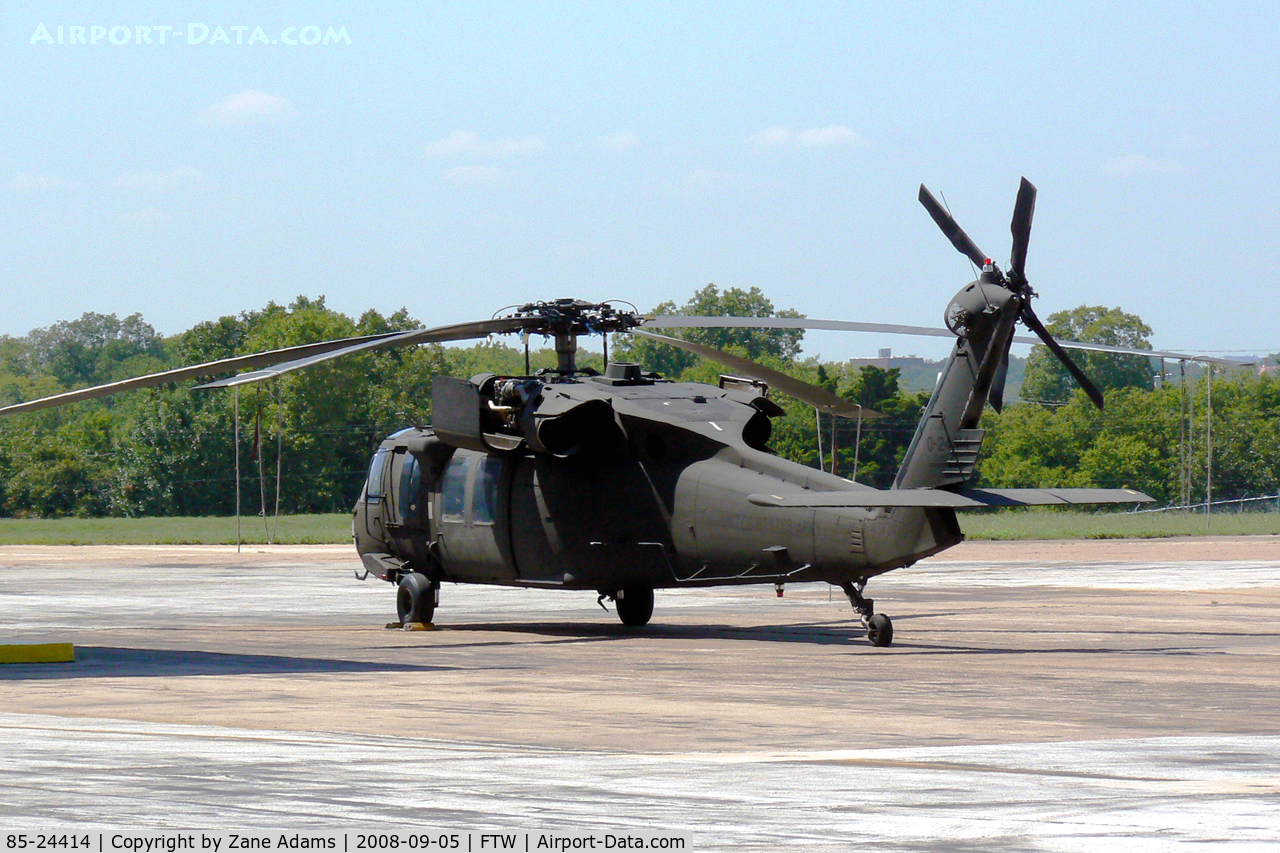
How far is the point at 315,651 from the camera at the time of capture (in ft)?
65.3

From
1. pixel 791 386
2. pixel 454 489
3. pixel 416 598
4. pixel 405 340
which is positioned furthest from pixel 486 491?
pixel 791 386

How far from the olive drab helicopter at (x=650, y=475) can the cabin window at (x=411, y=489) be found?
3cm

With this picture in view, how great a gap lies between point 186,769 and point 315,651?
1037 cm

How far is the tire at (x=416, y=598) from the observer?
79.1 ft

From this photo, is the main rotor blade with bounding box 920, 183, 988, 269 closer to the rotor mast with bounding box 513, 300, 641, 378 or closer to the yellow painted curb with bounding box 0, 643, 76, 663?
the rotor mast with bounding box 513, 300, 641, 378

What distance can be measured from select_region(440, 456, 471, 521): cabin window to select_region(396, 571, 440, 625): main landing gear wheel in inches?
40.5

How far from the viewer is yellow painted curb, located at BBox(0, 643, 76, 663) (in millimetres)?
17906

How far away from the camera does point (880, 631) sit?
20.2 metres

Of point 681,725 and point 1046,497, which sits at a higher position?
point 1046,497

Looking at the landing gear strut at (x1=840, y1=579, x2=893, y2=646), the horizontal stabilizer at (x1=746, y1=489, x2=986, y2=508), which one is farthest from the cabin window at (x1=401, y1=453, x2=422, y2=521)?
the landing gear strut at (x1=840, y1=579, x2=893, y2=646)

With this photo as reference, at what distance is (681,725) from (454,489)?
38.3ft

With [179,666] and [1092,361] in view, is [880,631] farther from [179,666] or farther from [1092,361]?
[1092,361]

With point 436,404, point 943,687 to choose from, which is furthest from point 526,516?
point 943,687

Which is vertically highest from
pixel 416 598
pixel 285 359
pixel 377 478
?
pixel 285 359
